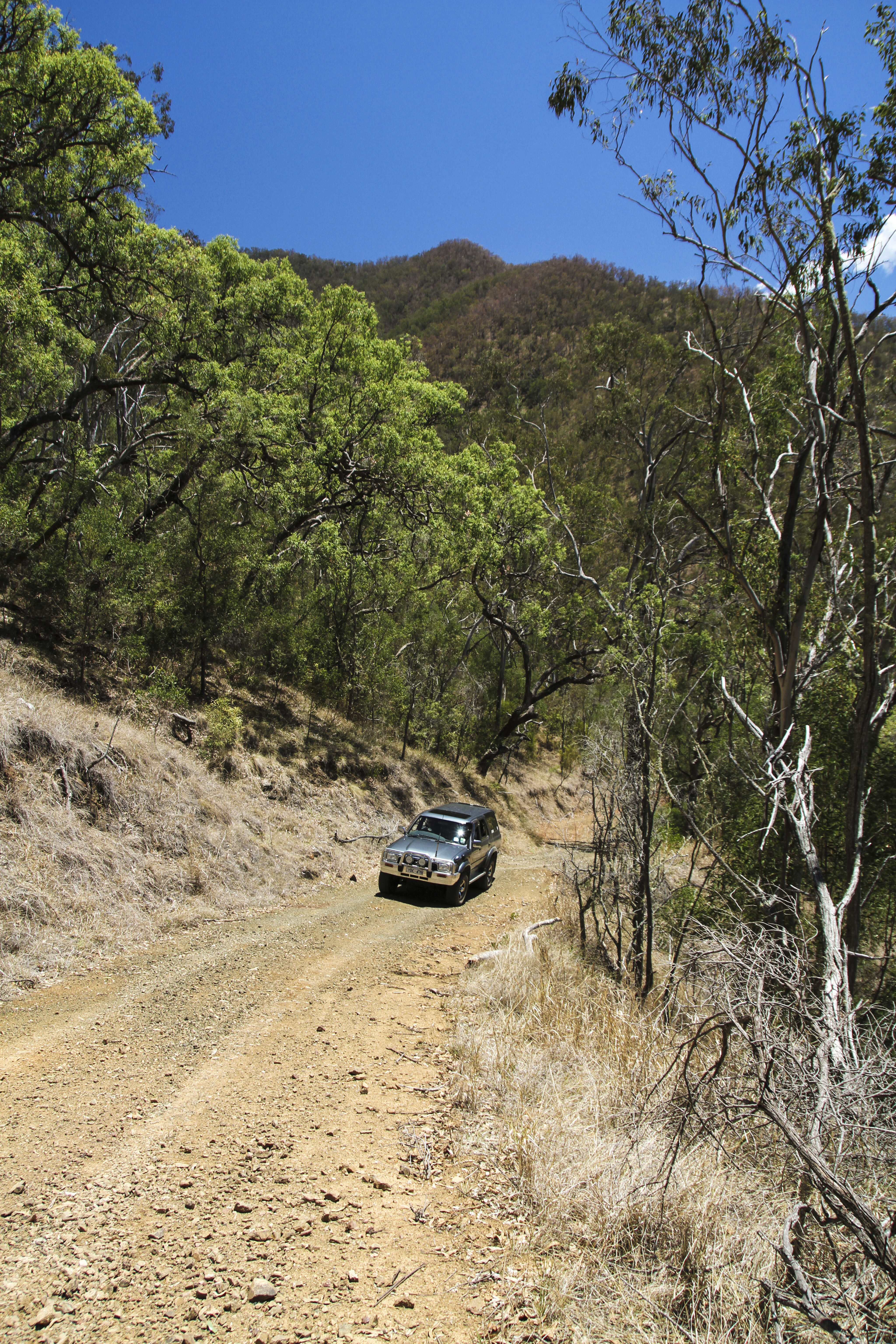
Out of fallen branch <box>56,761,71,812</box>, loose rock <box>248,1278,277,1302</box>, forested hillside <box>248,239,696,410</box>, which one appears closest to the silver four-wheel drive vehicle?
fallen branch <box>56,761,71,812</box>

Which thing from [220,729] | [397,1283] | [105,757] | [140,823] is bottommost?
[397,1283]

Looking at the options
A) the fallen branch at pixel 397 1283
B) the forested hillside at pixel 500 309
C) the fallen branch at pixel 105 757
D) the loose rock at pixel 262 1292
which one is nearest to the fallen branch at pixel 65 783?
the fallen branch at pixel 105 757

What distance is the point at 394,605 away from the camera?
2125cm

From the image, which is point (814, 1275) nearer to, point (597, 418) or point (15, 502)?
point (15, 502)

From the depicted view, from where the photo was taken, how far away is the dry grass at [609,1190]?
12.1 ft

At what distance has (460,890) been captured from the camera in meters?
13.2

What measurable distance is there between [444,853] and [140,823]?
5.22 meters

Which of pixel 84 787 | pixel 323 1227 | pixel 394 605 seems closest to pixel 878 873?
pixel 323 1227

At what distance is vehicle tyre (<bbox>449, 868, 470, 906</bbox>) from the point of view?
42.9 ft

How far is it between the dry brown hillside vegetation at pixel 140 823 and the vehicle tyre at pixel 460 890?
91.0 inches

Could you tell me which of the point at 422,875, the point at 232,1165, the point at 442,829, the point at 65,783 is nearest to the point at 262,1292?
the point at 232,1165

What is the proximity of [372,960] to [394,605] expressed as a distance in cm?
1316

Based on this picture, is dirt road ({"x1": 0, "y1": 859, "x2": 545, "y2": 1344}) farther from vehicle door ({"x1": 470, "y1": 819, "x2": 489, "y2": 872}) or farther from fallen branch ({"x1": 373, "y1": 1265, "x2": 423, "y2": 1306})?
vehicle door ({"x1": 470, "y1": 819, "x2": 489, "y2": 872})

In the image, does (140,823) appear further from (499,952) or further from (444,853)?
(499,952)
